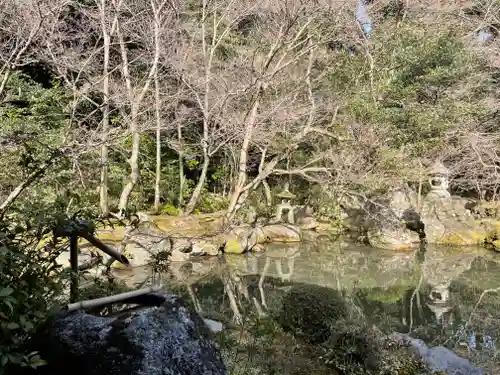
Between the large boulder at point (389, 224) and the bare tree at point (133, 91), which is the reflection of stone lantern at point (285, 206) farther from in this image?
the bare tree at point (133, 91)

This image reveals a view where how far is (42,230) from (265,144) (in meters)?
9.63

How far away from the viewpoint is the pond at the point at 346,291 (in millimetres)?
3943

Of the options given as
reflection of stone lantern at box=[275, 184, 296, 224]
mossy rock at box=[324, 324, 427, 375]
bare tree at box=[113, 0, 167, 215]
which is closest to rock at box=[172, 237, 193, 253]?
bare tree at box=[113, 0, 167, 215]

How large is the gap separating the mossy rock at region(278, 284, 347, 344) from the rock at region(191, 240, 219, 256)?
16.1 feet

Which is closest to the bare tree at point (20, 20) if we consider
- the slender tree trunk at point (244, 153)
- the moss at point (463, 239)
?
the slender tree trunk at point (244, 153)

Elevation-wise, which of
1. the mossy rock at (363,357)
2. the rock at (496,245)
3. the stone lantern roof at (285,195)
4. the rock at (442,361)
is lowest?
the rock at (496,245)

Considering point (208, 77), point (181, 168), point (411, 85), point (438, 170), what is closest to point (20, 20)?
point (208, 77)

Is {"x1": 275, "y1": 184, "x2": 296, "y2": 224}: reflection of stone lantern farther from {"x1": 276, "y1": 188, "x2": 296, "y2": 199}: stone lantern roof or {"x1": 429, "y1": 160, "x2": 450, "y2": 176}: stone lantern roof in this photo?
{"x1": 429, "y1": 160, "x2": 450, "y2": 176}: stone lantern roof

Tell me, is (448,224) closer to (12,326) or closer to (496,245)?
(496,245)

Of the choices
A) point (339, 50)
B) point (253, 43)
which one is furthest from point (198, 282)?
point (339, 50)

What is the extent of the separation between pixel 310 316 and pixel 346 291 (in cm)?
345

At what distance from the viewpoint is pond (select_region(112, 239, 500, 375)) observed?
12.9ft

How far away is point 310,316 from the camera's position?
14.8 ft

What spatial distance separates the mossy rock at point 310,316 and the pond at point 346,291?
0.19 m
